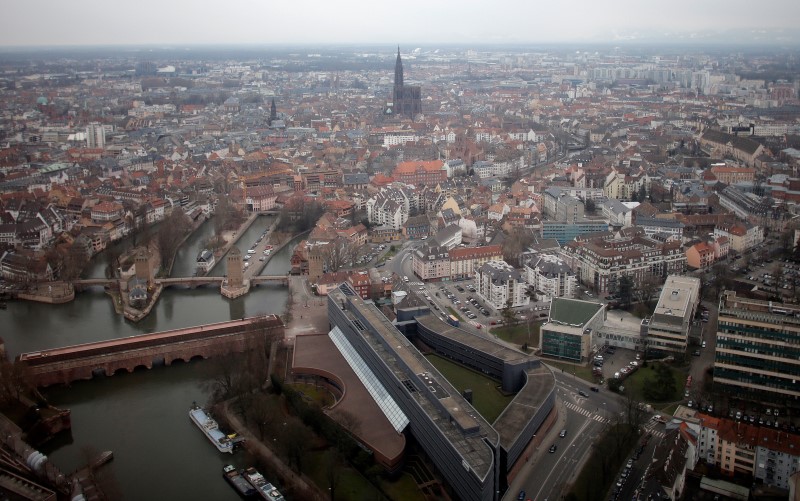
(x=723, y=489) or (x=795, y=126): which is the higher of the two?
(x=795, y=126)

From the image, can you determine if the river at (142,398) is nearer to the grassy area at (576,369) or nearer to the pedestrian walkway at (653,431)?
the grassy area at (576,369)

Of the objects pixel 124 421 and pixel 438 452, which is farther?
pixel 124 421

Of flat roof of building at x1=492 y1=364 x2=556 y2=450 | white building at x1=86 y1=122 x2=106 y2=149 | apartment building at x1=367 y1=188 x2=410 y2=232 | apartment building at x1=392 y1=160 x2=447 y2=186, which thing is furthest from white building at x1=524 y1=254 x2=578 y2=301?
white building at x1=86 y1=122 x2=106 y2=149

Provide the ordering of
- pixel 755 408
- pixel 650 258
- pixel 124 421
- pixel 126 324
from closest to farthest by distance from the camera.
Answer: pixel 755 408 < pixel 124 421 < pixel 126 324 < pixel 650 258

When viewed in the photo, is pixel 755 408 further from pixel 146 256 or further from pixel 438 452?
pixel 146 256

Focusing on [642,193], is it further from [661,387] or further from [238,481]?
[238,481]

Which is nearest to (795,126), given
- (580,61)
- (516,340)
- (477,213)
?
(477,213)

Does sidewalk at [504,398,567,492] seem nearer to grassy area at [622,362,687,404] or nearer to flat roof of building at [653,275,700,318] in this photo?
grassy area at [622,362,687,404]

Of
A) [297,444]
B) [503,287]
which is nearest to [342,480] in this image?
[297,444]
